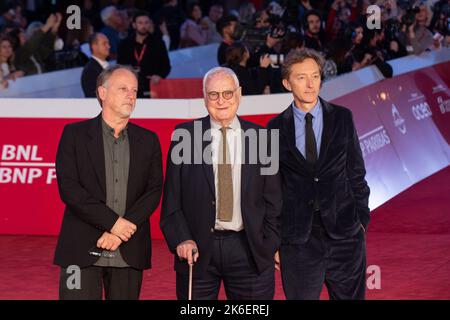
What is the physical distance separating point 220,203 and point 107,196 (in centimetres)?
66

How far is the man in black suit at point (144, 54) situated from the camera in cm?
1470

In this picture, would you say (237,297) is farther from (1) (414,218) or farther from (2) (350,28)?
(2) (350,28)

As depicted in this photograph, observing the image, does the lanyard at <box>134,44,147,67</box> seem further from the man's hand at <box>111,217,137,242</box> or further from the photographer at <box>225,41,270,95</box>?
the man's hand at <box>111,217,137,242</box>

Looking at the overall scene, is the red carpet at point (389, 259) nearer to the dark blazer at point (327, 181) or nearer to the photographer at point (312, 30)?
the dark blazer at point (327, 181)

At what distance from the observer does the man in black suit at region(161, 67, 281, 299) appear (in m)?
6.29

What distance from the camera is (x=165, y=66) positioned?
14.9 m

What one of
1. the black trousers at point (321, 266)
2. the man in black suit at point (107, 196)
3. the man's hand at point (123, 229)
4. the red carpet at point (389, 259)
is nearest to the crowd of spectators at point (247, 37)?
the red carpet at point (389, 259)

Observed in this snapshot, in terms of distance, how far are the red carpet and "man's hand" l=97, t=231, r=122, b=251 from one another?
269cm

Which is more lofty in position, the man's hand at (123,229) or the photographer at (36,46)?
the photographer at (36,46)

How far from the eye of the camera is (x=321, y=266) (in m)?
6.51

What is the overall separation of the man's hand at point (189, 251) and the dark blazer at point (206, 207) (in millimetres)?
37

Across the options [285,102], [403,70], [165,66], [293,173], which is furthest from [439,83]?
[293,173]

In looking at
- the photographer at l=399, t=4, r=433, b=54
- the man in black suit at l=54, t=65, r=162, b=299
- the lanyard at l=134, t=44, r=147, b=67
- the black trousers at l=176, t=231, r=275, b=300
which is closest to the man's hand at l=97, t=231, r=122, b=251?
the man in black suit at l=54, t=65, r=162, b=299

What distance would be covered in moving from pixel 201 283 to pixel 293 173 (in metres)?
0.82
